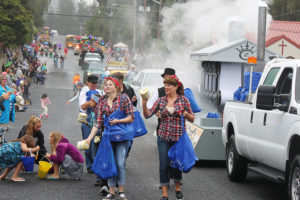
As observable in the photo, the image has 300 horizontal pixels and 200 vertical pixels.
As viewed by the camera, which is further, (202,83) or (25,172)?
(202,83)

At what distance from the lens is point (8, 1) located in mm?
41250

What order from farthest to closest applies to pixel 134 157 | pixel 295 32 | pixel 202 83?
pixel 295 32 < pixel 202 83 < pixel 134 157

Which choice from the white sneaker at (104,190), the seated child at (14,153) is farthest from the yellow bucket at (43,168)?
the white sneaker at (104,190)

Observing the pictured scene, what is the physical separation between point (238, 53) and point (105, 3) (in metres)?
79.0

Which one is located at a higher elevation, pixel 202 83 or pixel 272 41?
pixel 272 41

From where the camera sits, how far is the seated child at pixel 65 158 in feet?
31.6

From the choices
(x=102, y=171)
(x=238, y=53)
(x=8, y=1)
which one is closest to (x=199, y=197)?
(x=102, y=171)

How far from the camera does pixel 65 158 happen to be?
9.77m

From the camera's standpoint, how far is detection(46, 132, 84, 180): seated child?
9.64m

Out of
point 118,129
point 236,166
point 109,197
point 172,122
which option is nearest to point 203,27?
point 236,166

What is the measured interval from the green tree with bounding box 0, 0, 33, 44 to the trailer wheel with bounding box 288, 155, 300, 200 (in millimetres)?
35710

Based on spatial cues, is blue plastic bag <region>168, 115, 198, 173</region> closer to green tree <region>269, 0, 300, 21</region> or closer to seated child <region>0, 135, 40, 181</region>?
seated child <region>0, 135, 40, 181</region>

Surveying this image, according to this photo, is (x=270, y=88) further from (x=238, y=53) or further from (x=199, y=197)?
(x=238, y=53)

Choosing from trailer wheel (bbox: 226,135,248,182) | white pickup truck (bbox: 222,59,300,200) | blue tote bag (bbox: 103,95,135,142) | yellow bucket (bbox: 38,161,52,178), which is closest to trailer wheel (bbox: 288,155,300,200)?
white pickup truck (bbox: 222,59,300,200)
